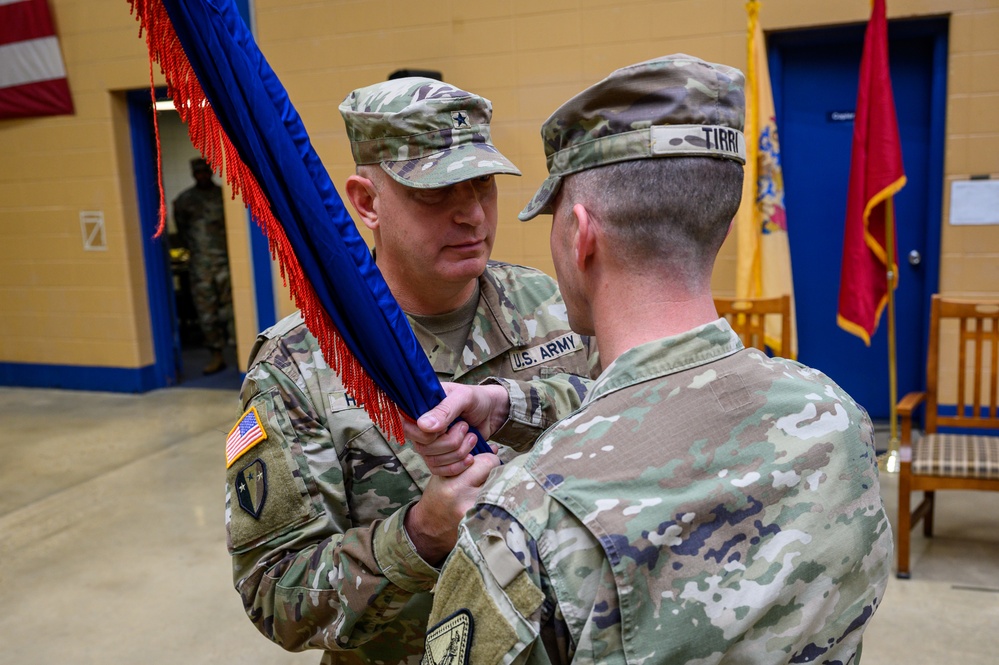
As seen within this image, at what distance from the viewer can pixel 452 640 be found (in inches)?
34.1

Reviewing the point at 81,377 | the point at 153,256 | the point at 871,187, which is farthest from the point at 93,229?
the point at 871,187

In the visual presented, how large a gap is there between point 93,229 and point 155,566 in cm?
355

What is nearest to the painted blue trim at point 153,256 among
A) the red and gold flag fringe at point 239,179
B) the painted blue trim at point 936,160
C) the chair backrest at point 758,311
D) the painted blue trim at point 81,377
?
the painted blue trim at point 81,377

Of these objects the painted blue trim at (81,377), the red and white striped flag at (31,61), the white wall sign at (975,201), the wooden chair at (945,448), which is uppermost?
the red and white striped flag at (31,61)

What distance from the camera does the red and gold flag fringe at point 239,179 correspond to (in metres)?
0.96

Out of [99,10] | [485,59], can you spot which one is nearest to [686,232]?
[485,59]

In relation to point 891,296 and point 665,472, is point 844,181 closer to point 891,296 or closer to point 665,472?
point 891,296

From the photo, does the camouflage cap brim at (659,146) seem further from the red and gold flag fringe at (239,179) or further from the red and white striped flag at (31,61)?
the red and white striped flag at (31,61)

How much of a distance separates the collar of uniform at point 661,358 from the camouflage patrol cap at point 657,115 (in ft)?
0.65

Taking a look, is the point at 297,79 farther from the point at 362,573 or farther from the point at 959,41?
the point at 362,573

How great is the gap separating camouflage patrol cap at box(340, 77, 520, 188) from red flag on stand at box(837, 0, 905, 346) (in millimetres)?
3141

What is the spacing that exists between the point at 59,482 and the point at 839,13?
185 inches

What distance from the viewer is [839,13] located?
4.35 meters

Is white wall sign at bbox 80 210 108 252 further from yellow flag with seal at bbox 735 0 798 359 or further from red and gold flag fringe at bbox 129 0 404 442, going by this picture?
red and gold flag fringe at bbox 129 0 404 442
